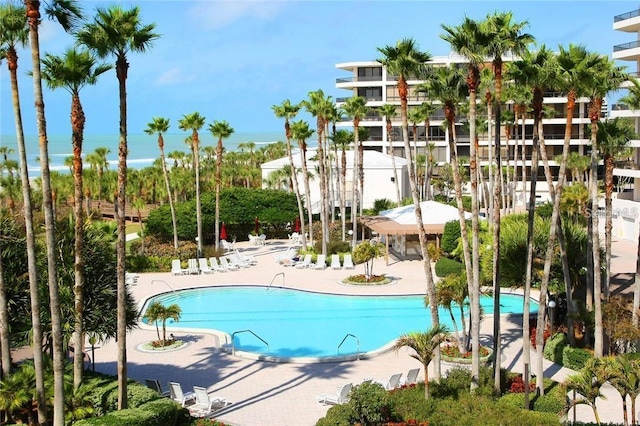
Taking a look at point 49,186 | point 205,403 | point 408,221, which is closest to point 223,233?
point 408,221

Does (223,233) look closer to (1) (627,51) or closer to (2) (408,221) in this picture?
(2) (408,221)

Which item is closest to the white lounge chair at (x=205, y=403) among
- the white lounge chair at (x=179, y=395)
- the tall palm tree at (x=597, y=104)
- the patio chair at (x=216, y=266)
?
the white lounge chair at (x=179, y=395)

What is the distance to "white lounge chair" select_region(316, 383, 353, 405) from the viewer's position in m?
Result: 16.2

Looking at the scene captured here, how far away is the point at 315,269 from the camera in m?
35.1

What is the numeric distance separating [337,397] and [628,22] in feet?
111

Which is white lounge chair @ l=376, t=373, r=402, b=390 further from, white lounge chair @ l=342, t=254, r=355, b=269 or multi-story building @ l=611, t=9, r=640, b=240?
multi-story building @ l=611, t=9, r=640, b=240

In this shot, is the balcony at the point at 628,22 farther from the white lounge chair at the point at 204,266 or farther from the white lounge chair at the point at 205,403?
the white lounge chair at the point at 205,403

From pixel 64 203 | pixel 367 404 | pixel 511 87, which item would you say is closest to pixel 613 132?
pixel 367 404

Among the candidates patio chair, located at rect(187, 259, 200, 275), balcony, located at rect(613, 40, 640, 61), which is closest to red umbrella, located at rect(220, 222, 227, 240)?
patio chair, located at rect(187, 259, 200, 275)

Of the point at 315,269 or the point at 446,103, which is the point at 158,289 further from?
the point at 446,103

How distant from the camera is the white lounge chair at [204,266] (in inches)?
1361

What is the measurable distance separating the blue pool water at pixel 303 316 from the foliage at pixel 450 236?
5.03 metres

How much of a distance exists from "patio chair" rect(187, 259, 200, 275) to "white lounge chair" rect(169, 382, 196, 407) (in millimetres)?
17778

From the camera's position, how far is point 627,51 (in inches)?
1597
